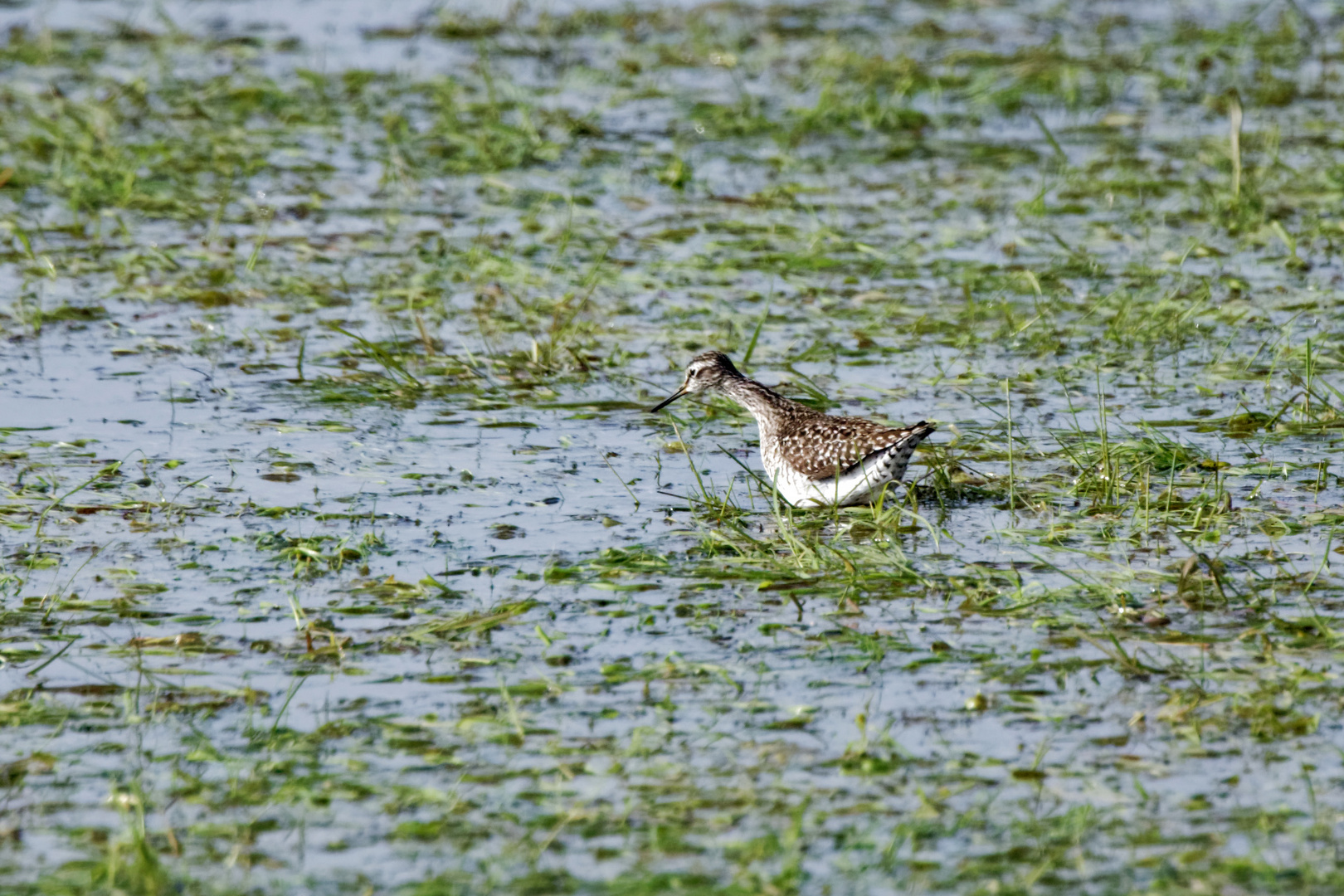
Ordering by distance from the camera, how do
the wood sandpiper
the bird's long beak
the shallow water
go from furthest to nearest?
the bird's long beak < the wood sandpiper < the shallow water

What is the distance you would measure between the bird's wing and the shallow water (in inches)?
9.9

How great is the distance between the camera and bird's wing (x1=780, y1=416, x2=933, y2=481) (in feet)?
28.3

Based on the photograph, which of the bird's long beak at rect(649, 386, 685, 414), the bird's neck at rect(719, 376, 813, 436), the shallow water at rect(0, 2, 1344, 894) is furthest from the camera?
the bird's long beak at rect(649, 386, 685, 414)

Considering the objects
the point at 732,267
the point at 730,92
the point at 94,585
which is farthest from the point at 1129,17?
the point at 94,585

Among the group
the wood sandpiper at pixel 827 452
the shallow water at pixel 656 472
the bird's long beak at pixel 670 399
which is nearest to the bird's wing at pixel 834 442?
the wood sandpiper at pixel 827 452

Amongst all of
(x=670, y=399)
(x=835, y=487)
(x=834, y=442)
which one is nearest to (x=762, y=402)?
(x=670, y=399)

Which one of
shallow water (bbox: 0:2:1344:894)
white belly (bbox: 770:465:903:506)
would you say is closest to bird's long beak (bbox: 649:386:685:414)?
shallow water (bbox: 0:2:1344:894)

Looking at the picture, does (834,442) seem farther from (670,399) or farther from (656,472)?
(670,399)

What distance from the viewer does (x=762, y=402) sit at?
972 centimetres

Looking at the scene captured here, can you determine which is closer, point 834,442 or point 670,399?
point 834,442

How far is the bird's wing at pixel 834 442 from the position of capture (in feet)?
28.3

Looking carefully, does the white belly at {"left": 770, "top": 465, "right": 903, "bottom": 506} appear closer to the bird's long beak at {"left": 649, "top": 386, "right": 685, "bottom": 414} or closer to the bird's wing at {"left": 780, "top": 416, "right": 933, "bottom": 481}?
the bird's wing at {"left": 780, "top": 416, "right": 933, "bottom": 481}

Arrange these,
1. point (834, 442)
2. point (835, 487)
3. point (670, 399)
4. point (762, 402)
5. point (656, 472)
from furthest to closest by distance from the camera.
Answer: point (670, 399)
point (762, 402)
point (656, 472)
point (834, 442)
point (835, 487)

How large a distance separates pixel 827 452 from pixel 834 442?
0.06 m
